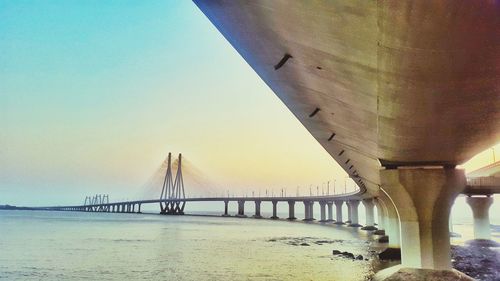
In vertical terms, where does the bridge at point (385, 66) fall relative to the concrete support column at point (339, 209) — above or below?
above

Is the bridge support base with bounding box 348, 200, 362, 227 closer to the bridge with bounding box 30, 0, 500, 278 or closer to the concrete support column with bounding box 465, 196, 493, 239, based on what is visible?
the concrete support column with bounding box 465, 196, 493, 239

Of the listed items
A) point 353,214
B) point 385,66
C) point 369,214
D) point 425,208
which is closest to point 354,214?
point 353,214

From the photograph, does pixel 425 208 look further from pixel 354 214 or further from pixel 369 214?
pixel 354 214

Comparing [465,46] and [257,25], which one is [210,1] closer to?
[257,25]

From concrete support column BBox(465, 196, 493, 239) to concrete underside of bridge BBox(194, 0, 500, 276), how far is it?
5707 cm

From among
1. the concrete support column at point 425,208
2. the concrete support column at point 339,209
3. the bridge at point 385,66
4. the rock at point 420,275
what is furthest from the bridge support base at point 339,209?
the bridge at point 385,66

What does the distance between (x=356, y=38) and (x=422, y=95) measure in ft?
10.0

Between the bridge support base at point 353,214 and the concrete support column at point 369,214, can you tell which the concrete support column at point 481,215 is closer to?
the concrete support column at point 369,214

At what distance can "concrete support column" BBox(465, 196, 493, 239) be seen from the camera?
67.8 metres

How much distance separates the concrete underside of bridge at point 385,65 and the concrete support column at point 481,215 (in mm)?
57069

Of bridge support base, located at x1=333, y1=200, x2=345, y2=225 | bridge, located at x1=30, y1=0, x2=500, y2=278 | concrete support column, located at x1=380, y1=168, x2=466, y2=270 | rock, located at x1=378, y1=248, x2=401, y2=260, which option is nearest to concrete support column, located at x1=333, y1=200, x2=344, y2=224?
bridge support base, located at x1=333, y1=200, x2=345, y2=225

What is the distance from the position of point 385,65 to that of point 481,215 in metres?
70.5

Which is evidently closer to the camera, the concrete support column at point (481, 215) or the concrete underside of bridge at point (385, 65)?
the concrete underside of bridge at point (385, 65)

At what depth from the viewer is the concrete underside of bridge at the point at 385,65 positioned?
6457 millimetres
